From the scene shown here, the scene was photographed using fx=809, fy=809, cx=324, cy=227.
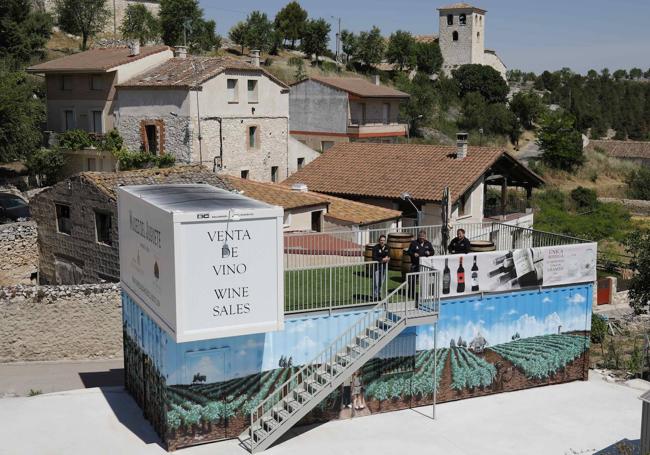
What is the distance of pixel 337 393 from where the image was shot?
18391 mm

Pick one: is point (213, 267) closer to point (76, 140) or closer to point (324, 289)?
point (324, 289)

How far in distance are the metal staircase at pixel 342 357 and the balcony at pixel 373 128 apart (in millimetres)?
33237

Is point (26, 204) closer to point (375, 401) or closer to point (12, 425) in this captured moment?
point (12, 425)

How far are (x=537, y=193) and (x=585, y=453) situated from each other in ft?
139

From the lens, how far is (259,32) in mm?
79188

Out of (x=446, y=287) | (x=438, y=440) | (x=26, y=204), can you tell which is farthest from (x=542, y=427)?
(x=26, y=204)

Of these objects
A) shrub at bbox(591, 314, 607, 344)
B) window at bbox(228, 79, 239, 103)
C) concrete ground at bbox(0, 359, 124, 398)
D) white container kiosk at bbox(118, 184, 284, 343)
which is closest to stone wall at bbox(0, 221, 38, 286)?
concrete ground at bbox(0, 359, 124, 398)

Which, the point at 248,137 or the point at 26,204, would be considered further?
the point at 248,137

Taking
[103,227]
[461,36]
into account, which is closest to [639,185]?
[461,36]

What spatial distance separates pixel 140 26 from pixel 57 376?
184 ft

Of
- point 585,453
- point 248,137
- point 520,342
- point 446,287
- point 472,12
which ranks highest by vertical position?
point 472,12

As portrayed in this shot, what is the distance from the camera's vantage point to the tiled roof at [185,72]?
37688 mm

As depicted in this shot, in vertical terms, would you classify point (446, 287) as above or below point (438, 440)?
above

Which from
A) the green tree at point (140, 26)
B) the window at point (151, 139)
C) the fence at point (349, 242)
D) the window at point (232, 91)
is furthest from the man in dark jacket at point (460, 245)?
the green tree at point (140, 26)
